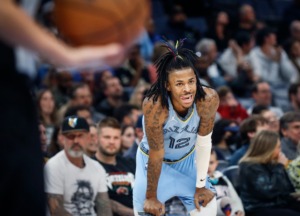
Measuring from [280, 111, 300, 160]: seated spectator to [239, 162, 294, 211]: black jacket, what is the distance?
1115 millimetres


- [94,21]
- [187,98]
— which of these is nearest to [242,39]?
[187,98]

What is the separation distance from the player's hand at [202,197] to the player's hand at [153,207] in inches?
14.2

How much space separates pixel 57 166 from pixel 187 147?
1.61 meters

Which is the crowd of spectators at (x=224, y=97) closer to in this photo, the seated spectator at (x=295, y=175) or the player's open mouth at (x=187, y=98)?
the seated spectator at (x=295, y=175)

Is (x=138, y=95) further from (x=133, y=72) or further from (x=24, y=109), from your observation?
(x=24, y=109)

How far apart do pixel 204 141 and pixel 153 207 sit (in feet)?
2.20

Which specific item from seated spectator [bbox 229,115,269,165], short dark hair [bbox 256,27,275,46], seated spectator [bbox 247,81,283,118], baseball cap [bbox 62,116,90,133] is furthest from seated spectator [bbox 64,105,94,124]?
short dark hair [bbox 256,27,275,46]

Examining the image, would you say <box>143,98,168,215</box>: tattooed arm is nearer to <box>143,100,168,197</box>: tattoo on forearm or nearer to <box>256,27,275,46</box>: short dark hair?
<box>143,100,168,197</box>: tattoo on forearm

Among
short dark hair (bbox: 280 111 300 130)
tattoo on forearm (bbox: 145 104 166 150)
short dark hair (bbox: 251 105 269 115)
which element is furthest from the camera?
short dark hair (bbox: 251 105 269 115)

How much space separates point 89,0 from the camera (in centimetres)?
287

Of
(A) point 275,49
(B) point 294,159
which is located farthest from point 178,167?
(A) point 275,49

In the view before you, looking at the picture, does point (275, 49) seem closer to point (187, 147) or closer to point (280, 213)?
point (280, 213)

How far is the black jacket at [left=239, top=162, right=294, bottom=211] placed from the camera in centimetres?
835

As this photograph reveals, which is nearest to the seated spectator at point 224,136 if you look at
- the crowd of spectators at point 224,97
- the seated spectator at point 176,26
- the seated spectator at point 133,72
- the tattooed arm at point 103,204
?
the crowd of spectators at point 224,97
